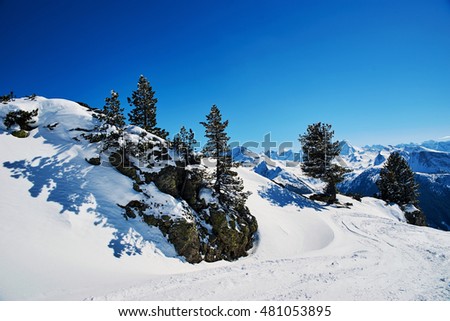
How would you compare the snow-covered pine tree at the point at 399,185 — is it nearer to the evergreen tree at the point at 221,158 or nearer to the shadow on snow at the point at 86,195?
the evergreen tree at the point at 221,158

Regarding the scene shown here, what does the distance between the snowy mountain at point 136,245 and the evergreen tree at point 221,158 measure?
2053 millimetres

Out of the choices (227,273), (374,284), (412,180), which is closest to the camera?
(374,284)

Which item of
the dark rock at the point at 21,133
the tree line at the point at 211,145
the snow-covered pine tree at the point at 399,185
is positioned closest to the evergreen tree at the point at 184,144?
the tree line at the point at 211,145

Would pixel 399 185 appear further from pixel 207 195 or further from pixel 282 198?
pixel 207 195

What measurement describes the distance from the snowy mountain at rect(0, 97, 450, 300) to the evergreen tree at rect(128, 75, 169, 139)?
23.6 ft

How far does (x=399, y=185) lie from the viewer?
3944 centimetres

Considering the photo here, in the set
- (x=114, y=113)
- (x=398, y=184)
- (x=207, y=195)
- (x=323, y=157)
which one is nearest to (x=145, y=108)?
(x=114, y=113)

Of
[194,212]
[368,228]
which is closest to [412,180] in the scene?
[368,228]

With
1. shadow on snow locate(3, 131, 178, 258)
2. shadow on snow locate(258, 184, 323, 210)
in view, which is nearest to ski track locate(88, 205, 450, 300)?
shadow on snow locate(3, 131, 178, 258)

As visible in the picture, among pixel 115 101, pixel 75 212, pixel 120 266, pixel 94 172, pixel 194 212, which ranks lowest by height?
pixel 120 266

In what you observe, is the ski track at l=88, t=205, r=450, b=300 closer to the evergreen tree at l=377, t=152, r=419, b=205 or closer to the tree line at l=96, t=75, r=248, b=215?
the tree line at l=96, t=75, r=248, b=215

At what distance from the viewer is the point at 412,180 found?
1545 inches

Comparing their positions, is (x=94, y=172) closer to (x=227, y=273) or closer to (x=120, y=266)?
(x=120, y=266)
